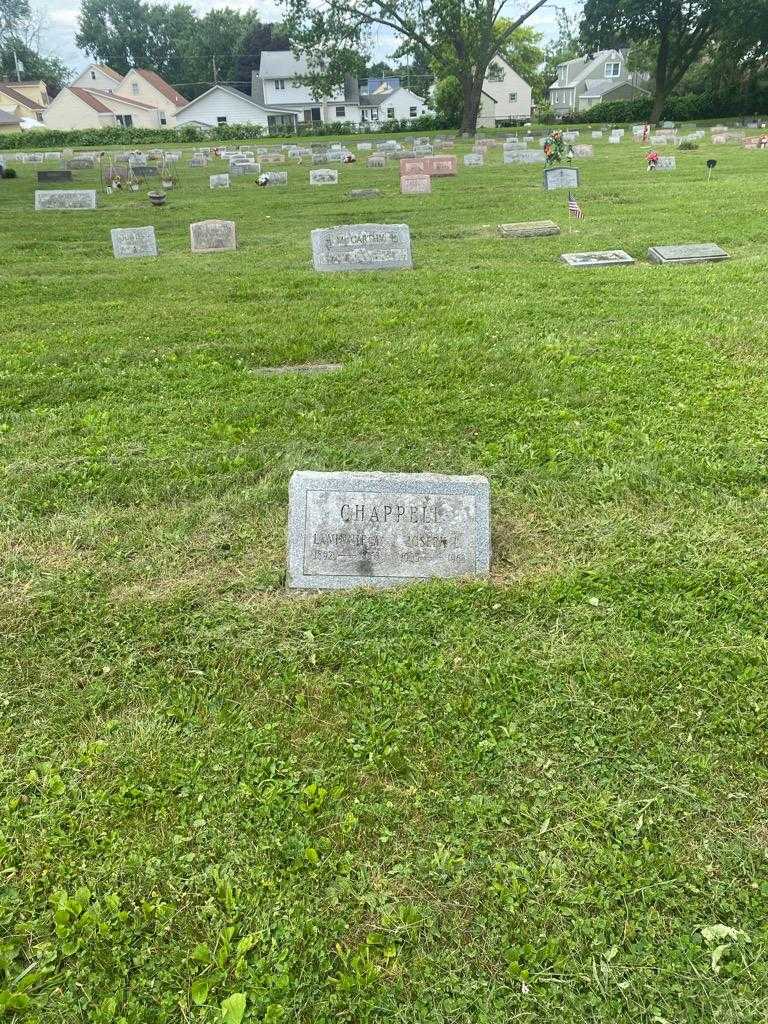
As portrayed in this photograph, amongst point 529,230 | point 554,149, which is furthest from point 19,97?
point 529,230

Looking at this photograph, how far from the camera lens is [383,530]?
400cm

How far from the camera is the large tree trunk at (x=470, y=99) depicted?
4162 centimetres

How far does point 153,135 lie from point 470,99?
2605 cm

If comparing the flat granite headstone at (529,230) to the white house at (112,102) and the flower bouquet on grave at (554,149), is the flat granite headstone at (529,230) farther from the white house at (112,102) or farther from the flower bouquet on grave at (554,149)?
the white house at (112,102)

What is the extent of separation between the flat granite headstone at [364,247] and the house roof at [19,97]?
274 feet

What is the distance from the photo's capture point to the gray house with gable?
74438 millimetres

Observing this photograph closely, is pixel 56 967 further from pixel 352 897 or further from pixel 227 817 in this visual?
pixel 352 897

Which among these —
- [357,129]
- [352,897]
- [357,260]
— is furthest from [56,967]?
[357,129]

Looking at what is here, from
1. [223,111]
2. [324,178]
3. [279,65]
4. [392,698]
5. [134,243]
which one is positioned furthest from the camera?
[279,65]

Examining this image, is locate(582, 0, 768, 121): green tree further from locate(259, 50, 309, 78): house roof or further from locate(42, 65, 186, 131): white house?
locate(42, 65, 186, 131): white house

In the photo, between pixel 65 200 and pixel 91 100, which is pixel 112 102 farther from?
pixel 65 200

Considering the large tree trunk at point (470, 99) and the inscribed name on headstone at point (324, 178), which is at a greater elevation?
the large tree trunk at point (470, 99)

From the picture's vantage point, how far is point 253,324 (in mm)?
8164

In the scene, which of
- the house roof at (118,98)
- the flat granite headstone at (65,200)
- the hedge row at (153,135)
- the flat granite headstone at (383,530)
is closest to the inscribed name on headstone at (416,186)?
the flat granite headstone at (65,200)
